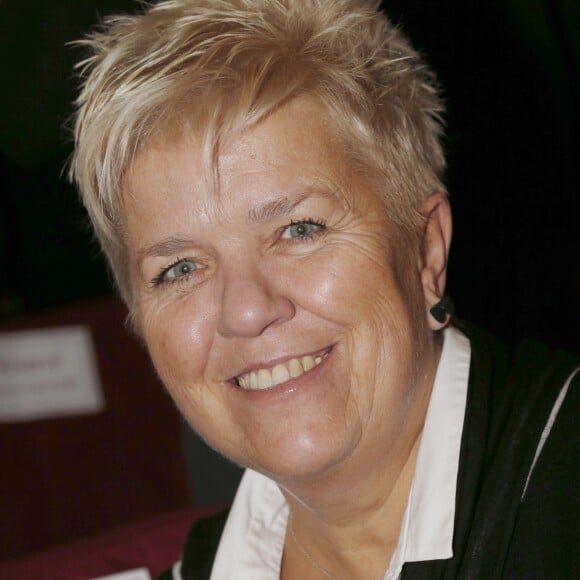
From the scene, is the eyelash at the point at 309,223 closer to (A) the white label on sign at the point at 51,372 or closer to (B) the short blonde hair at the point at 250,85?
(B) the short blonde hair at the point at 250,85

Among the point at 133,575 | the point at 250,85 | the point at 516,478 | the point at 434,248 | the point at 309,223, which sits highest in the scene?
the point at 250,85

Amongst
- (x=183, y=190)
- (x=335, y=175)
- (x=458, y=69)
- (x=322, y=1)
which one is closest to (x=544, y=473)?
(x=335, y=175)

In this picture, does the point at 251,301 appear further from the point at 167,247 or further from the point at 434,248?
the point at 434,248

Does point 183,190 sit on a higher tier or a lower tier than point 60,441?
higher

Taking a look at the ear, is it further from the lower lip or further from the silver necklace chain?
the silver necklace chain

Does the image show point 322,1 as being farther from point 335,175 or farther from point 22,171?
point 22,171

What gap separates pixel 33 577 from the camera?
1.91m

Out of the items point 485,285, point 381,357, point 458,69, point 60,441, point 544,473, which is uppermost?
point 458,69

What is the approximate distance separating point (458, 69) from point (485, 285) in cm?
51

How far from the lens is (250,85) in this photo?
1419mm

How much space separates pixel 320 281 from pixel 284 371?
15 cm

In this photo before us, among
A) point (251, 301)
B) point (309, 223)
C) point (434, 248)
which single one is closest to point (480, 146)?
point (434, 248)

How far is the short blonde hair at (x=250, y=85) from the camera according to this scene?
56.6 inches

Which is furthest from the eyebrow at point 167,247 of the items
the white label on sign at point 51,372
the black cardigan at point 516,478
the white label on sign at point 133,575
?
the white label on sign at point 51,372
